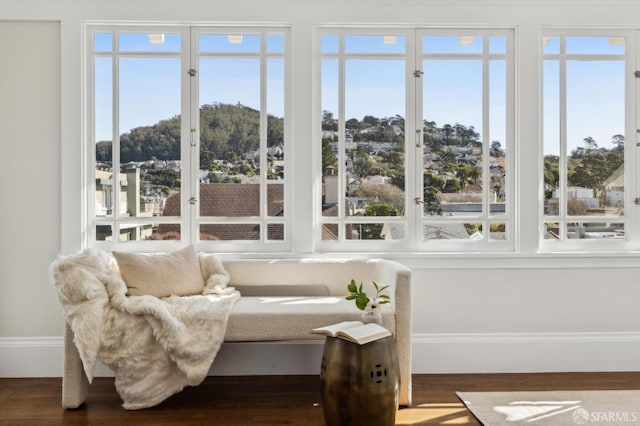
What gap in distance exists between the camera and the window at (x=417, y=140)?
3.86 m

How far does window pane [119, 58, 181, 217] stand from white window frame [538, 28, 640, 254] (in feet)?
8.25

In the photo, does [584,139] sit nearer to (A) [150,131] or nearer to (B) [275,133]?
(B) [275,133]

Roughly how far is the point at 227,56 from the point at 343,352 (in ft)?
7.26

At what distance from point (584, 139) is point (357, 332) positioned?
7.69 feet

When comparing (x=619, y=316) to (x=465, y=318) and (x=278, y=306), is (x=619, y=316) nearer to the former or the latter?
(x=465, y=318)

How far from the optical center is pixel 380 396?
8.52ft

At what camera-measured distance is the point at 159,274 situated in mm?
3314

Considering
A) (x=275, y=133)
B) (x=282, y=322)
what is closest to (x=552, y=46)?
(x=275, y=133)

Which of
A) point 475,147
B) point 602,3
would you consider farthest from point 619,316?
point 602,3

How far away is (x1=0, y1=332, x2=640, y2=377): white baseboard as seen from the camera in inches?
145

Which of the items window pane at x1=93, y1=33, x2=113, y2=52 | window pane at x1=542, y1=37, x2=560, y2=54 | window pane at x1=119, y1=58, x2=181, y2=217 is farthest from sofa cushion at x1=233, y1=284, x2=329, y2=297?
window pane at x1=542, y1=37, x2=560, y2=54

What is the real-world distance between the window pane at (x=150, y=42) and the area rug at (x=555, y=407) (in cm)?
289

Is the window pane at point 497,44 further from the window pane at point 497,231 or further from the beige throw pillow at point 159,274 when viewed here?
the beige throw pillow at point 159,274

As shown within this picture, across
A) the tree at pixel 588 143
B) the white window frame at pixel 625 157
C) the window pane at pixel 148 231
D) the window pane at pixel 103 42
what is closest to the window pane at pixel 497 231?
the white window frame at pixel 625 157
